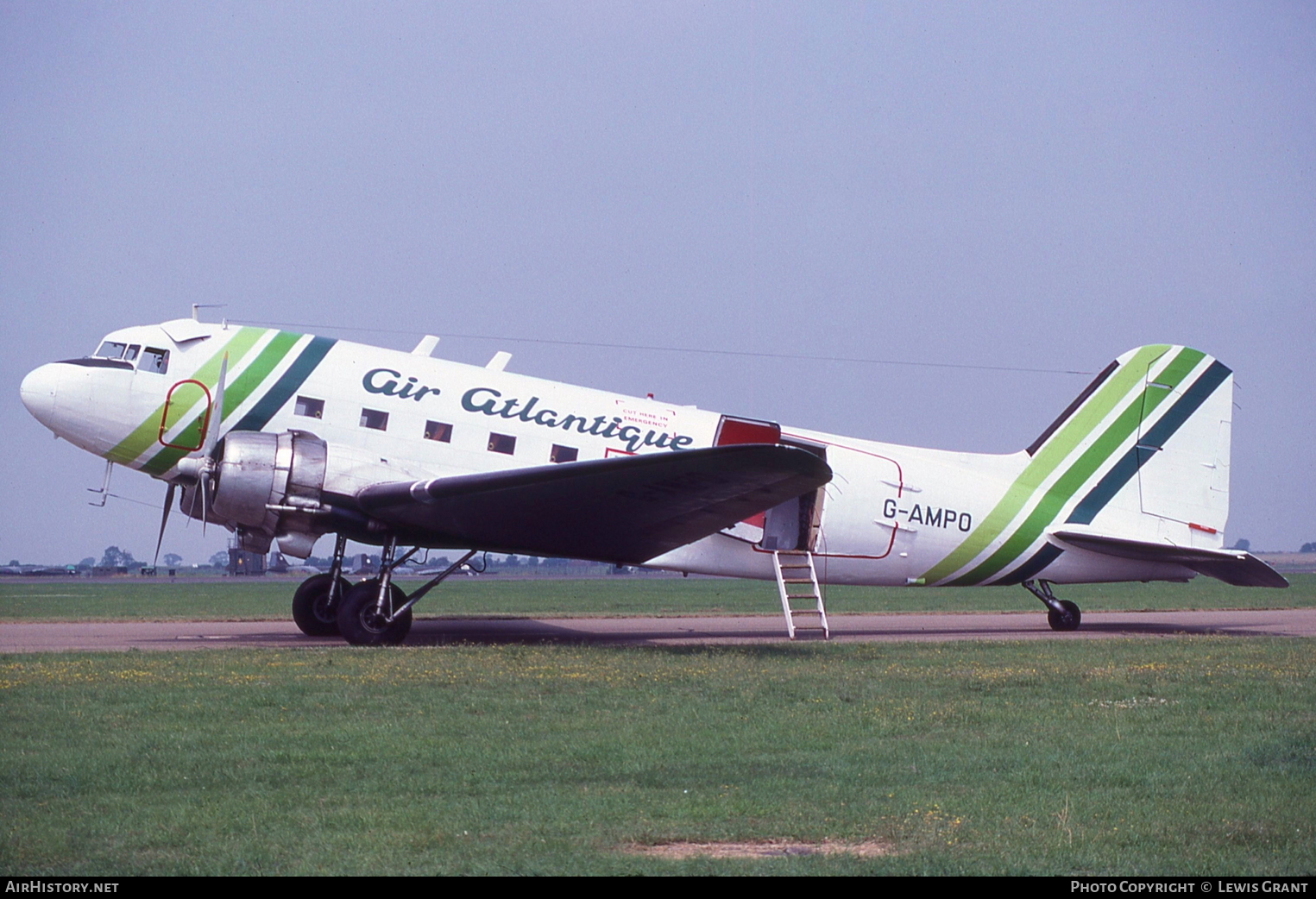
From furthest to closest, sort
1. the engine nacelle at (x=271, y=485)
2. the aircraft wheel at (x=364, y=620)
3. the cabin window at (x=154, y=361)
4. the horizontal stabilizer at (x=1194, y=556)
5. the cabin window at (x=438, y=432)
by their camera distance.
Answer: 1. the horizontal stabilizer at (x=1194, y=556)
2. the cabin window at (x=438, y=432)
3. the cabin window at (x=154, y=361)
4. the aircraft wheel at (x=364, y=620)
5. the engine nacelle at (x=271, y=485)

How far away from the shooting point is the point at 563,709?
1037 cm

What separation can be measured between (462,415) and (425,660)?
4.33 meters

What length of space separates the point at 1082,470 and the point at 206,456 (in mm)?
14444

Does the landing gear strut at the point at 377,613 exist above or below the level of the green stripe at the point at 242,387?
below

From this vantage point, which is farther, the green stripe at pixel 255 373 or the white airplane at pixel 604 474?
the green stripe at pixel 255 373

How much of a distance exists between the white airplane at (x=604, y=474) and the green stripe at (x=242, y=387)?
28mm

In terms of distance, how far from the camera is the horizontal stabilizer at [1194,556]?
18.5m

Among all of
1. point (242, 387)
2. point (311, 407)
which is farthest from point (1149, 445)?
point (242, 387)

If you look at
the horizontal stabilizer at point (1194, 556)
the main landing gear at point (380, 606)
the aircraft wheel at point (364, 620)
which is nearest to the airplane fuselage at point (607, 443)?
the horizontal stabilizer at point (1194, 556)

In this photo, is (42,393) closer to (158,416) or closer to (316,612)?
(158,416)

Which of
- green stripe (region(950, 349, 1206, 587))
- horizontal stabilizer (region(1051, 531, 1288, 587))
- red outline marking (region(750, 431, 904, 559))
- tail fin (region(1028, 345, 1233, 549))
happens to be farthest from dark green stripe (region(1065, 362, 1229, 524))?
red outline marking (region(750, 431, 904, 559))

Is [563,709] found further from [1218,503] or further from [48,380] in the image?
[1218,503]

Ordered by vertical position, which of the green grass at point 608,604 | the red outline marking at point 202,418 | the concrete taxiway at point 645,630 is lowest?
the green grass at point 608,604

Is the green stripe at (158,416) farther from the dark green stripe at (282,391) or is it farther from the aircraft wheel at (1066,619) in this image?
the aircraft wheel at (1066,619)
